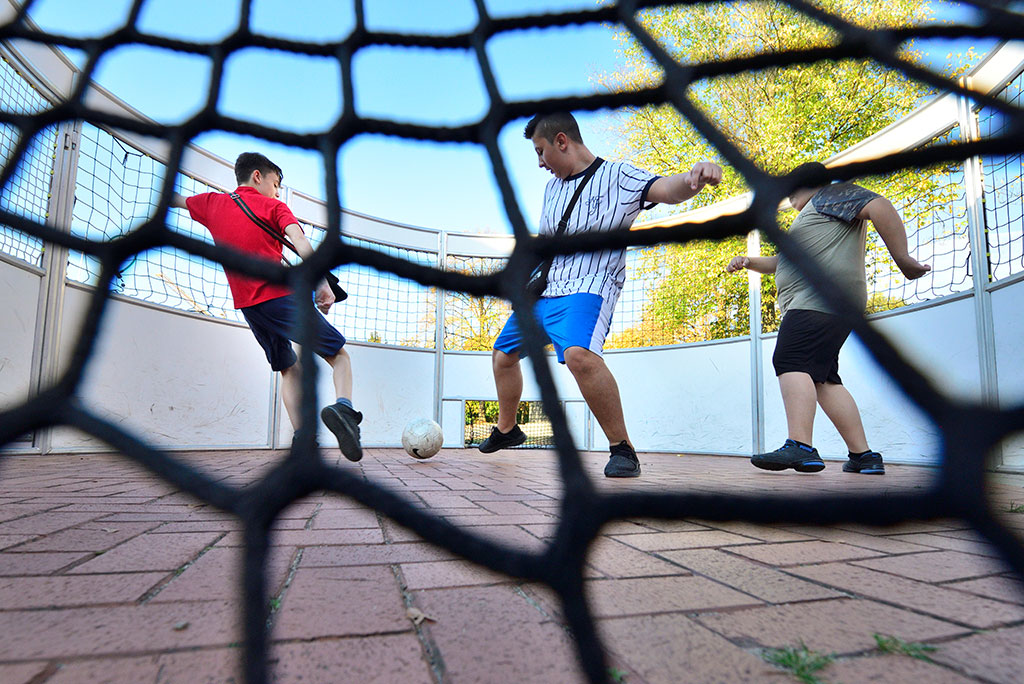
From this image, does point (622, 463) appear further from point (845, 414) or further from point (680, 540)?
point (845, 414)

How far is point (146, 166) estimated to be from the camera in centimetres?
454

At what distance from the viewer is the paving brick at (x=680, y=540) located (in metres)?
1.29

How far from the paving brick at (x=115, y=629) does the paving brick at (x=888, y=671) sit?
0.72 meters

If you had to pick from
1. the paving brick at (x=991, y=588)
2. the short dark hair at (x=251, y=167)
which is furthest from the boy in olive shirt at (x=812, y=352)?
the short dark hair at (x=251, y=167)

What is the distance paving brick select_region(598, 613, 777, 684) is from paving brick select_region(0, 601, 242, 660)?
0.49 meters

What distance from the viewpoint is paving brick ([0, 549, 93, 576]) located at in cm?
105

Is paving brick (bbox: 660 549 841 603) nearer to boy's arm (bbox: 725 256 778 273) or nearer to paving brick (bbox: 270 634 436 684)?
paving brick (bbox: 270 634 436 684)

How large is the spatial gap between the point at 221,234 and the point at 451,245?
4.94 meters

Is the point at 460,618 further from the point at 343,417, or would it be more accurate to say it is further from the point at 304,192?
the point at 304,192

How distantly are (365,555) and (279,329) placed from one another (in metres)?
1.93

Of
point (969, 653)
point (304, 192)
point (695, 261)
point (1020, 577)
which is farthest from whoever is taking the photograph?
point (695, 261)

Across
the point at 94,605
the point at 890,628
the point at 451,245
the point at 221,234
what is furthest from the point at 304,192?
the point at 890,628

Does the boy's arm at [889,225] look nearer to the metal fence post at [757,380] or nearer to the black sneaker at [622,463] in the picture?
the black sneaker at [622,463]

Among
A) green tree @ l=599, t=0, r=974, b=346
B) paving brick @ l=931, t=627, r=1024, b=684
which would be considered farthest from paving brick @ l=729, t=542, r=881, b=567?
green tree @ l=599, t=0, r=974, b=346
